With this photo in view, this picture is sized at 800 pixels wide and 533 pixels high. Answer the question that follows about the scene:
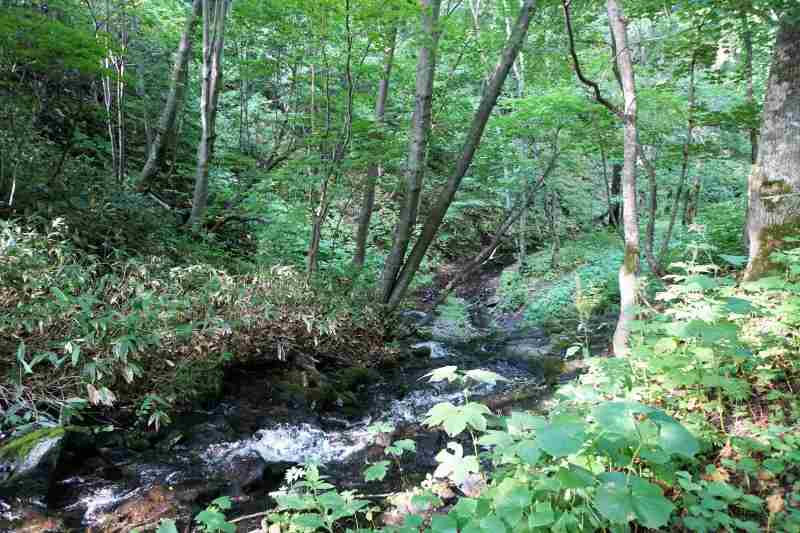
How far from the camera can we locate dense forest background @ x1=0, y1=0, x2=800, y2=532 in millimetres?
2471

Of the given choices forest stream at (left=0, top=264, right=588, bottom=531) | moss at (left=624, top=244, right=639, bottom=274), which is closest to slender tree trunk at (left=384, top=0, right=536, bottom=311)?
forest stream at (left=0, top=264, right=588, bottom=531)

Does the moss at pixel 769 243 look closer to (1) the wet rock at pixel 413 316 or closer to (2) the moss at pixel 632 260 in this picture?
(2) the moss at pixel 632 260

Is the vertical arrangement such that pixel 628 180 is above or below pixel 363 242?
above

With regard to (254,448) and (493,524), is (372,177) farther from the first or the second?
(493,524)

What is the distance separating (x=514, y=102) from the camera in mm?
8359

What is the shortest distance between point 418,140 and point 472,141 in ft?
2.92

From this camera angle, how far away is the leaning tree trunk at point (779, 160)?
439 cm

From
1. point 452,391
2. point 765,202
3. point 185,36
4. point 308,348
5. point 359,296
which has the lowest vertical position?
point 452,391

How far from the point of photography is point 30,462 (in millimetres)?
3250

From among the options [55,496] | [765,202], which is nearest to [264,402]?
[55,496]

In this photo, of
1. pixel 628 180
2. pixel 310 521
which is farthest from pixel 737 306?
pixel 628 180

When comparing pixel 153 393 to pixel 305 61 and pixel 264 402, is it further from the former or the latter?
pixel 305 61

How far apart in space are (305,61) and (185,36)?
9.35ft

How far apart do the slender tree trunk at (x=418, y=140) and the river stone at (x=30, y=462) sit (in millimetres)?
5390
